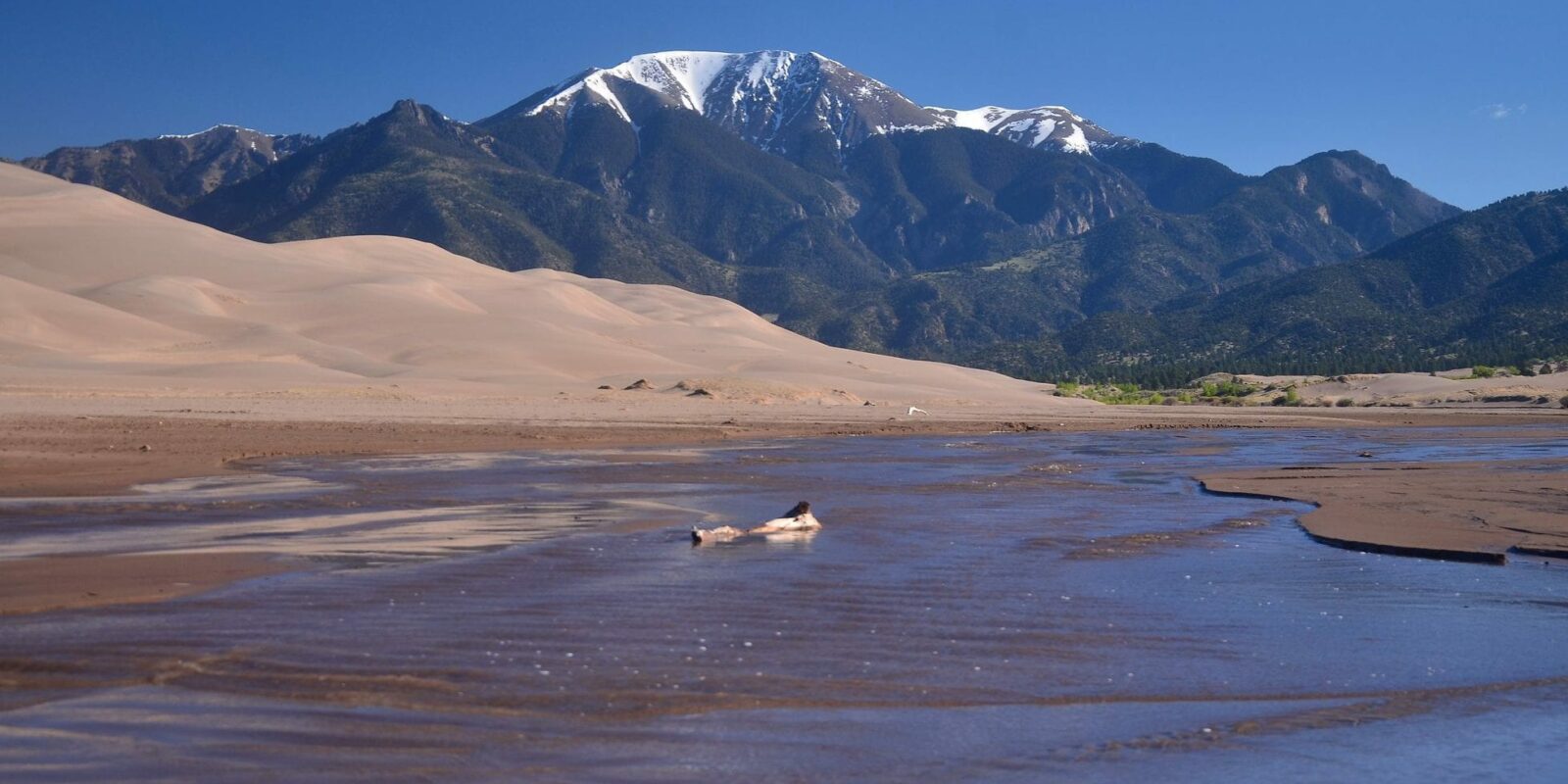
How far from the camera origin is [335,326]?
2571 inches

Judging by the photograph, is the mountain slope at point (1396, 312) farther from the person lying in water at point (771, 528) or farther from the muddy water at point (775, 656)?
the muddy water at point (775, 656)

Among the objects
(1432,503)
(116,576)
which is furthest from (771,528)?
(1432,503)

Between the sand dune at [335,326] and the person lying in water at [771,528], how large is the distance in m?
32.0

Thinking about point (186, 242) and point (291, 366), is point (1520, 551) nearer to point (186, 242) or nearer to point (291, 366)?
point (291, 366)

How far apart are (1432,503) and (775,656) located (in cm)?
1423

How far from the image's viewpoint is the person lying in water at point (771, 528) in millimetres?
15508

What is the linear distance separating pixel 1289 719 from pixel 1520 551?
8.68m

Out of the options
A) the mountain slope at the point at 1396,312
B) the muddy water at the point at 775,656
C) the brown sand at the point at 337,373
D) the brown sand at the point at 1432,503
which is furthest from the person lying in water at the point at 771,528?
the mountain slope at the point at 1396,312

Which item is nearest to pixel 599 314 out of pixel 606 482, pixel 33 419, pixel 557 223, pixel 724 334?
pixel 724 334

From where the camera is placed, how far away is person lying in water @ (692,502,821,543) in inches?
611

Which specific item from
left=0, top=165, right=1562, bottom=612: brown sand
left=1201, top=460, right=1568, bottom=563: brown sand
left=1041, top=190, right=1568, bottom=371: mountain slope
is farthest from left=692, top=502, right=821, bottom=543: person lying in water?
left=1041, top=190, right=1568, bottom=371: mountain slope

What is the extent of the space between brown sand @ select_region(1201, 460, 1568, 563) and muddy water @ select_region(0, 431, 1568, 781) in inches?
35.7

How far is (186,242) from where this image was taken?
8281cm

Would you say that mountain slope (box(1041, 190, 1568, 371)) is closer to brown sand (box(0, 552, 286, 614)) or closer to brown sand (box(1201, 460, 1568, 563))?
brown sand (box(1201, 460, 1568, 563))
